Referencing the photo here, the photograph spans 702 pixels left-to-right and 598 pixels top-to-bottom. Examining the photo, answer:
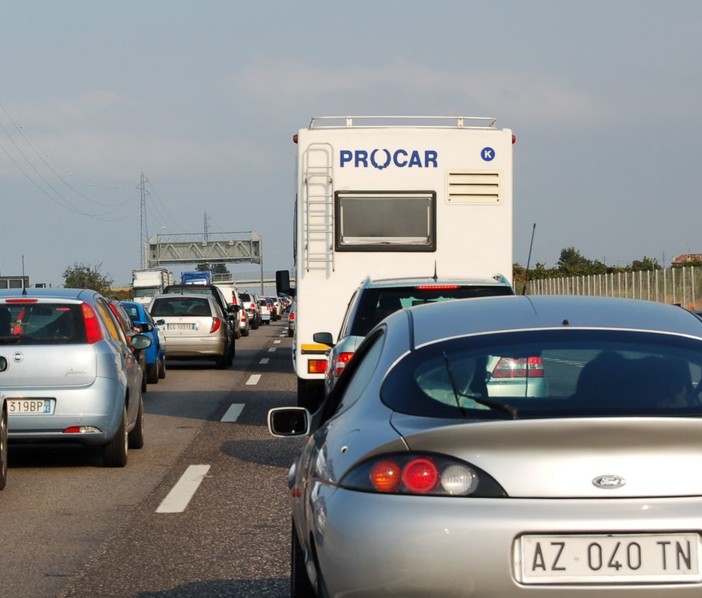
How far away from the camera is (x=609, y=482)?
13.0 feet

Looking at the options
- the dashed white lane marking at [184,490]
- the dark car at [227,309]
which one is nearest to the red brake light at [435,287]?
the dashed white lane marking at [184,490]

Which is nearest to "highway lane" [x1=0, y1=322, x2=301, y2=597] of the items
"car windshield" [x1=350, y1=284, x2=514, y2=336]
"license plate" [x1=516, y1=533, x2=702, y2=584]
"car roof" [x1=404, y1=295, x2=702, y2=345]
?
"car windshield" [x1=350, y1=284, x2=514, y2=336]

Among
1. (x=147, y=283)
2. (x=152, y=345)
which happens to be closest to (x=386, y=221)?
(x=152, y=345)

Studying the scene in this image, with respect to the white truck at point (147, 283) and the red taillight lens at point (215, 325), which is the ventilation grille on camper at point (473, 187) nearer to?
the red taillight lens at point (215, 325)

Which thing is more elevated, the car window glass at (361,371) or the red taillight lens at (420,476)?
the car window glass at (361,371)

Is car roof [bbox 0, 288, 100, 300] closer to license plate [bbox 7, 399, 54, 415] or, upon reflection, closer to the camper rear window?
license plate [bbox 7, 399, 54, 415]

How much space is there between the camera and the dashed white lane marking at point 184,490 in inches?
375

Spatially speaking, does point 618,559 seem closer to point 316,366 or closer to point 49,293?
point 49,293

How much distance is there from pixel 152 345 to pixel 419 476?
19.2 meters

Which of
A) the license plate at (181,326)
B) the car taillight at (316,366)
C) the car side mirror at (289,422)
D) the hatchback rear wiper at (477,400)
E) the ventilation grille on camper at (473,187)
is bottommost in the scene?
the license plate at (181,326)

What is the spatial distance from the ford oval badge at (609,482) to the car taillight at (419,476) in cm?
28

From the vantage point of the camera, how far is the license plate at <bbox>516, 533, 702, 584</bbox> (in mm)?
3896

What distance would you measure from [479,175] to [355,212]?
1575 mm

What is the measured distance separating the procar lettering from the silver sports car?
1210 centimetres
